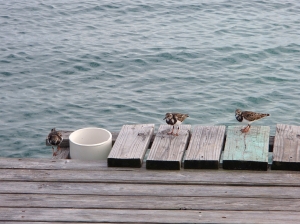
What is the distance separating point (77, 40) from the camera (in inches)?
584

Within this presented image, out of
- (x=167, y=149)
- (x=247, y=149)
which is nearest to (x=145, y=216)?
(x=167, y=149)

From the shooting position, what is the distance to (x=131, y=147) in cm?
500

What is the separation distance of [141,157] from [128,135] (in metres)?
0.50

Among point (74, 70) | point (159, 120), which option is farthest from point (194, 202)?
point (74, 70)

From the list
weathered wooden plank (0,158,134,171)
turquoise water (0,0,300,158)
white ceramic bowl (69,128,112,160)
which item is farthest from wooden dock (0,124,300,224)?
turquoise water (0,0,300,158)

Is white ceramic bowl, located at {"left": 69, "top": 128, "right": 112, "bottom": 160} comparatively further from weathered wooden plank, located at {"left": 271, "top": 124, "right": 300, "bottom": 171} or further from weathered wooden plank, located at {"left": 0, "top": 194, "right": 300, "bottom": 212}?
weathered wooden plank, located at {"left": 271, "top": 124, "right": 300, "bottom": 171}

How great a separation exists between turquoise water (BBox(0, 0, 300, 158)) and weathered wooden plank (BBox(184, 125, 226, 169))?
4.52 meters

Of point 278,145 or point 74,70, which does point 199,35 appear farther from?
point 278,145

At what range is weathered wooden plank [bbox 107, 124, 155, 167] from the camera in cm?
477

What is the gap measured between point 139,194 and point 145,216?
306 mm

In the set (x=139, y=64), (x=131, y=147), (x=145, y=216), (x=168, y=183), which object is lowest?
(x=145, y=216)

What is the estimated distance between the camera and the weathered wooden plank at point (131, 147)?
4.77 metres

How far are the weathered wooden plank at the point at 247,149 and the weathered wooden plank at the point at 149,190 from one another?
11.7 inches

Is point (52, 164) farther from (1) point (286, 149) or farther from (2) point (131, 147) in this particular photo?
(1) point (286, 149)
